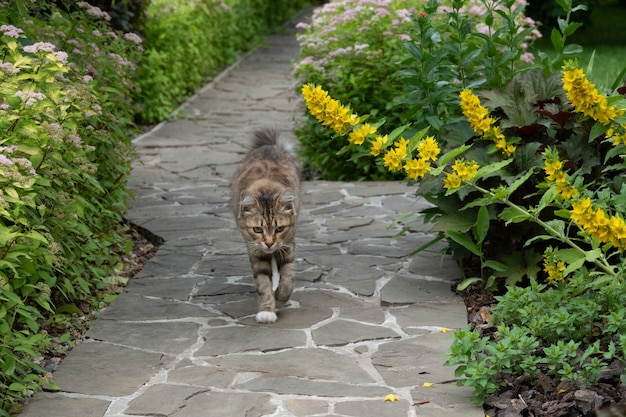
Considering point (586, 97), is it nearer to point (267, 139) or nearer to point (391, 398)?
point (391, 398)

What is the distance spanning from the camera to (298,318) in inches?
254

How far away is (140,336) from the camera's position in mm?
6133

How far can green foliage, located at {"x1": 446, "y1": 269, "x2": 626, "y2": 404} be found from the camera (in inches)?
193

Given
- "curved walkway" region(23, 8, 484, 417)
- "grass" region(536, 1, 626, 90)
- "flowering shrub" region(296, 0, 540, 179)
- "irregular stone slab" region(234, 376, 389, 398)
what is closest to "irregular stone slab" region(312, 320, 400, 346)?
"curved walkway" region(23, 8, 484, 417)

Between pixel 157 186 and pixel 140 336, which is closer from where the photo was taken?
pixel 140 336

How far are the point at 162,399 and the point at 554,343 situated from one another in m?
2.20

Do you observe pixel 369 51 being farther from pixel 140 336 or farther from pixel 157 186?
pixel 140 336

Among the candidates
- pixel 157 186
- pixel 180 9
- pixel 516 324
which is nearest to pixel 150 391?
pixel 516 324

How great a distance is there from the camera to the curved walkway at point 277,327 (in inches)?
202

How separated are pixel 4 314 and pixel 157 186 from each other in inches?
217

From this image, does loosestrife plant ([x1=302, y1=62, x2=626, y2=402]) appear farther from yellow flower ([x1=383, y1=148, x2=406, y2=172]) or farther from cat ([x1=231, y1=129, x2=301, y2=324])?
cat ([x1=231, y1=129, x2=301, y2=324])

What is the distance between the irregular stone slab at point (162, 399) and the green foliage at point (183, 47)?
20.2ft

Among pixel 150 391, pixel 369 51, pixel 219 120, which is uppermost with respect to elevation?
pixel 369 51

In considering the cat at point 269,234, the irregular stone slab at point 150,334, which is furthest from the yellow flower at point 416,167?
the irregular stone slab at point 150,334
